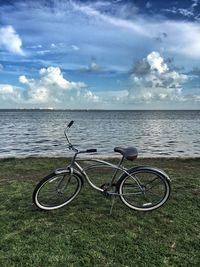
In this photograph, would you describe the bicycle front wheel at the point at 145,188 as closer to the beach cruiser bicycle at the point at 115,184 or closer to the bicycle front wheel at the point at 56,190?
the beach cruiser bicycle at the point at 115,184

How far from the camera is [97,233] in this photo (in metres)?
5.89

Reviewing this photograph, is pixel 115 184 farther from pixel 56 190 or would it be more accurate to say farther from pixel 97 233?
pixel 97 233

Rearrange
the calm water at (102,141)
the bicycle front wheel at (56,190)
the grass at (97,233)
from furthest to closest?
the calm water at (102,141) < the bicycle front wheel at (56,190) < the grass at (97,233)

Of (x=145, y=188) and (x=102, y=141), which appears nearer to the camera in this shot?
(x=145, y=188)

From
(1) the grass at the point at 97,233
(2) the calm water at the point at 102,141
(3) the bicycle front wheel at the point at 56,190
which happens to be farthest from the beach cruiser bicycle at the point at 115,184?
(2) the calm water at the point at 102,141

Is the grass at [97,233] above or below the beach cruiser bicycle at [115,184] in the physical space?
below

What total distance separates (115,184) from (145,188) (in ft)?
2.27

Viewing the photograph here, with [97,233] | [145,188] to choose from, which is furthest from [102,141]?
[97,233]

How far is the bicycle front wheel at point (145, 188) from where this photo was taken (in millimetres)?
6992

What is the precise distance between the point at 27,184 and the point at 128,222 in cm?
401

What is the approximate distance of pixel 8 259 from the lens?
4984 mm

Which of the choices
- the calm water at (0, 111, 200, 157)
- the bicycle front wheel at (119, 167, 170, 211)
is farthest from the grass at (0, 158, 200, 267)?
the calm water at (0, 111, 200, 157)

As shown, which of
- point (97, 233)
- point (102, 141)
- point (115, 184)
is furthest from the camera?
point (102, 141)

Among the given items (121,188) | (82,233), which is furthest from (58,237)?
(121,188)
